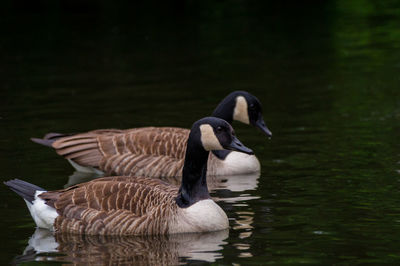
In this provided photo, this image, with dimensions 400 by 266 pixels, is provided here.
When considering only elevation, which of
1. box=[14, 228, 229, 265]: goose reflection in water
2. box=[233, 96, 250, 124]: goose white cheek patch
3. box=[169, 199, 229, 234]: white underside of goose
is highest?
box=[233, 96, 250, 124]: goose white cheek patch

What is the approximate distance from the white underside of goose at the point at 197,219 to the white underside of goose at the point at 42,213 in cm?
174

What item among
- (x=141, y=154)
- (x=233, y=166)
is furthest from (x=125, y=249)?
(x=233, y=166)

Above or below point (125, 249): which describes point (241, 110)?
above

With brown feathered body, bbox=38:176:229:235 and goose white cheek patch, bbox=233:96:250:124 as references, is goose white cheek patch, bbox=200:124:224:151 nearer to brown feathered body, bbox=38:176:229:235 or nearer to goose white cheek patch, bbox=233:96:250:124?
brown feathered body, bbox=38:176:229:235

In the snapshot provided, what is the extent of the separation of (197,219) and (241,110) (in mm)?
5165

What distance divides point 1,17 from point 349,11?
16.4 m

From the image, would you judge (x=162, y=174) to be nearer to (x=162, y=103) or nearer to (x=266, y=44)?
(x=162, y=103)

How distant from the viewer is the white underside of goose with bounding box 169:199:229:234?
38.8ft

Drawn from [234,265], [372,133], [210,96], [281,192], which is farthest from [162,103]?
[234,265]

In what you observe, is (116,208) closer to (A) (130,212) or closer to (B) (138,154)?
(A) (130,212)

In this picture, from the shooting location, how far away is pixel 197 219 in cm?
1184

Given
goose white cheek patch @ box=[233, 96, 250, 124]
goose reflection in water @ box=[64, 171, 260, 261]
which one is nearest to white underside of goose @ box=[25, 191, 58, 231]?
goose reflection in water @ box=[64, 171, 260, 261]

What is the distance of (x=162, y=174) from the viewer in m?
15.8

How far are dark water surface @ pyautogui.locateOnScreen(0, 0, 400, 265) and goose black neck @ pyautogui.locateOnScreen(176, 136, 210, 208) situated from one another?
1.71 feet
